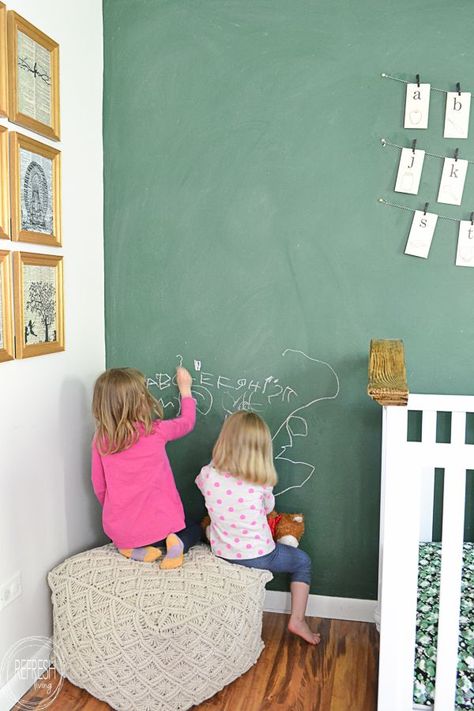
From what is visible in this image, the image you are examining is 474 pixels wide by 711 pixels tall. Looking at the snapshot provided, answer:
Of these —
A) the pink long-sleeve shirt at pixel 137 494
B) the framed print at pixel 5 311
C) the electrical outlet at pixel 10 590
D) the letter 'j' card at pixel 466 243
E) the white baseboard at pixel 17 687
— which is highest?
the letter 'j' card at pixel 466 243

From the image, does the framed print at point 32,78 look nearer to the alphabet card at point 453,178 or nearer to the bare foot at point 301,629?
the alphabet card at point 453,178

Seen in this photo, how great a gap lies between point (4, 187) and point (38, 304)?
0.38 metres

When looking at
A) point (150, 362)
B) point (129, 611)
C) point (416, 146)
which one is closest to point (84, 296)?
point (150, 362)

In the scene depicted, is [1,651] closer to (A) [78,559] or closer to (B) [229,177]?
(A) [78,559]

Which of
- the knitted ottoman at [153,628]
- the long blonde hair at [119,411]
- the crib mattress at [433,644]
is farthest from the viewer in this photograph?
the long blonde hair at [119,411]

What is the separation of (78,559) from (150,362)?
0.77 meters

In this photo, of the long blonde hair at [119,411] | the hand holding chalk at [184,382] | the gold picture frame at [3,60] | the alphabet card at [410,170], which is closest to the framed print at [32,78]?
the gold picture frame at [3,60]

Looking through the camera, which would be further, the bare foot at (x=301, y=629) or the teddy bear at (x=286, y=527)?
the teddy bear at (x=286, y=527)

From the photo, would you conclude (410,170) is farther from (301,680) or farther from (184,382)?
(301,680)

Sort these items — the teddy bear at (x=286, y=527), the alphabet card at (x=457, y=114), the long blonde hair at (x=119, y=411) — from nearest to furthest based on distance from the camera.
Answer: the long blonde hair at (x=119, y=411)
the alphabet card at (x=457, y=114)
the teddy bear at (x=286, y=527)

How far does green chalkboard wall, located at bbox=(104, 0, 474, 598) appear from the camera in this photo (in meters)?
2.40

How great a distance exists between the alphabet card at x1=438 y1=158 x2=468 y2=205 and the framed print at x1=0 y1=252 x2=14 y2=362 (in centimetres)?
144

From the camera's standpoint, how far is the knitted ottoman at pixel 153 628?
200 cm

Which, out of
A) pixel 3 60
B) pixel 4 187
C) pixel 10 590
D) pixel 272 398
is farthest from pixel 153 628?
pixel 3 60
